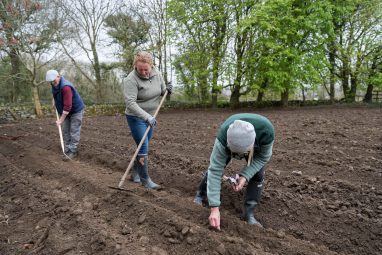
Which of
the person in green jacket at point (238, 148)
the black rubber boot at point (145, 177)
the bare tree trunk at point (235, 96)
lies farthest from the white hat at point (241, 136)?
the bare tree trunk at point (235, 96)

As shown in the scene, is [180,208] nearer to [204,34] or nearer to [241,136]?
[241,136]

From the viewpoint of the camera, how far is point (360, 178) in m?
4.15

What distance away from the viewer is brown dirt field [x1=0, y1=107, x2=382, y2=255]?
269 cm

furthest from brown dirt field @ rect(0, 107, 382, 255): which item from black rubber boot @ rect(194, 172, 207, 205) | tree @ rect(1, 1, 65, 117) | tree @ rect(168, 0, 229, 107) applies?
tree @ rect(168, 0, 229, 107)

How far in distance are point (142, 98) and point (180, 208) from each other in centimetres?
149

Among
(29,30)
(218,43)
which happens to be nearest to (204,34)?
(218,43)

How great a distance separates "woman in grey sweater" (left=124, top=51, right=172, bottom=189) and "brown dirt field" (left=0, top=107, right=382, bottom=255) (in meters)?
0.42

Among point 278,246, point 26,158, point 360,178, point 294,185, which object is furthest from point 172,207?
point 26,158

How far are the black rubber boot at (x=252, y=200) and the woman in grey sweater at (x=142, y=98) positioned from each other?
53.5 inches

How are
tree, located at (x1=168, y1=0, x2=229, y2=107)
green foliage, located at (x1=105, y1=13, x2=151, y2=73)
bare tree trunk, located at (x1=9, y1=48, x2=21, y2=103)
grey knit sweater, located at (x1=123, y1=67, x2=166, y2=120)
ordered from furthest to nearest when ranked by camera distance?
green foliage, located at (x1=105, y1=13, x2=151, y2=73)
tree, located at (x1=168, y1=0, x2=229, y2=107)
bare tree trunk, located at (x1=9, y1=48, x2=21, y2=103)
grey knit sweater, located at (x1=123, y1=67, x2=166, y2=120)

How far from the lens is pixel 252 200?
10.4 feet

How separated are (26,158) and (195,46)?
43.9 feet

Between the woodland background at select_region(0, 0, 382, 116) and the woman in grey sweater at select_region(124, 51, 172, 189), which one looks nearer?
the woman in grey sweater at select_region(124, 51, 172, 189)

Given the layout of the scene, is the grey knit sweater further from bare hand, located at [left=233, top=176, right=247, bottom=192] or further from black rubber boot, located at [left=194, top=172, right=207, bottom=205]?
bare hand, located at [left=233, top=176, right=247, bottom=192]
